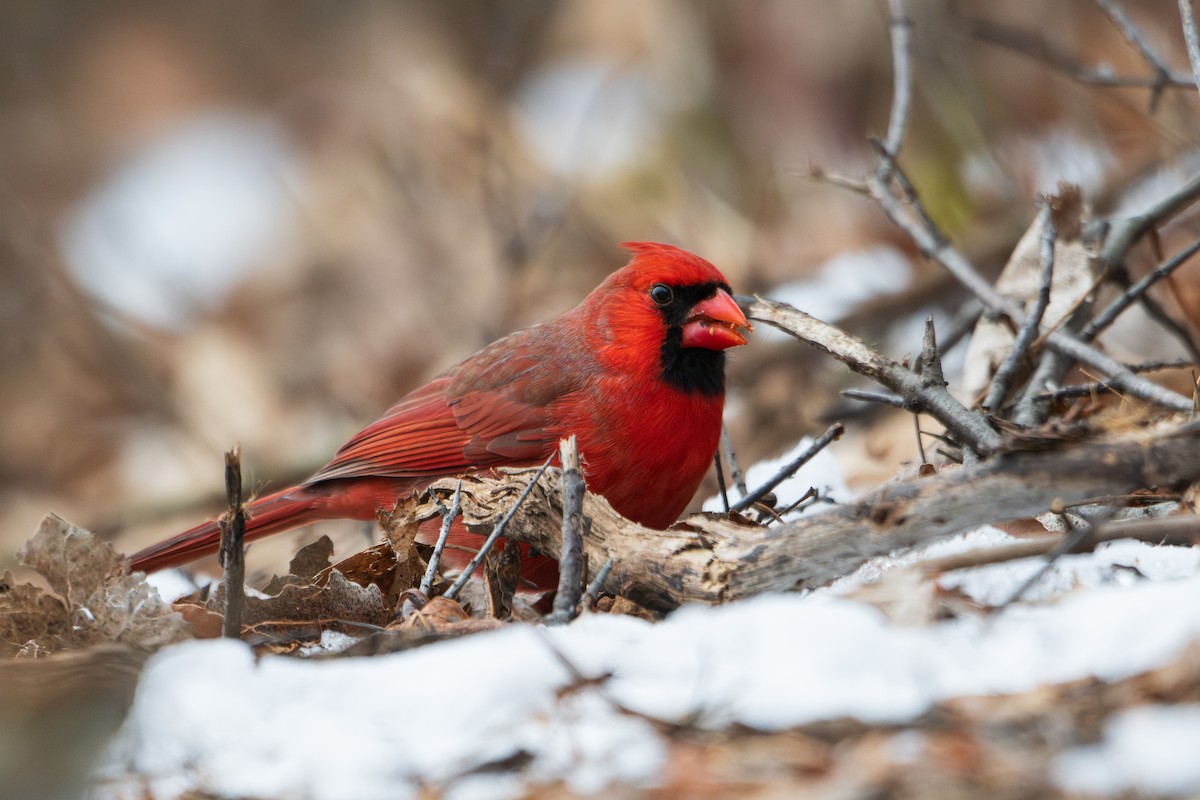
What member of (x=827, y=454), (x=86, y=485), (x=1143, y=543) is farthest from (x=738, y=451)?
(x=86, y=485)

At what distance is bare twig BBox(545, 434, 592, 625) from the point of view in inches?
82.0

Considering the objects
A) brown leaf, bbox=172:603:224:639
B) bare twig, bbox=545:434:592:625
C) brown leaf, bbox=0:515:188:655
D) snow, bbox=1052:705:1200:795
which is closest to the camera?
snow, bbox=1052:705:1200:795

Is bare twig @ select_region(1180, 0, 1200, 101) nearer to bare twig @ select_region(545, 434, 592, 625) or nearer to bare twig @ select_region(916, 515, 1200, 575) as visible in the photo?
bare twig @ select_region(916, 515, 1200, 575)

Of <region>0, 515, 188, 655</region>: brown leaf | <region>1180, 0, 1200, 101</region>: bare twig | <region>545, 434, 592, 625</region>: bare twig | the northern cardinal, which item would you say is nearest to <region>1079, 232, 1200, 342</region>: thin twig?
<region>1180, 0, 1200, 101</region>: bare twig

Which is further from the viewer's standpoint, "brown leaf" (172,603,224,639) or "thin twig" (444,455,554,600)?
"brown leaf" (172,603,224,639)

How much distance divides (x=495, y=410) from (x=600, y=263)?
11.4 ft

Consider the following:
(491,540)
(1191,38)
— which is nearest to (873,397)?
(491,540)

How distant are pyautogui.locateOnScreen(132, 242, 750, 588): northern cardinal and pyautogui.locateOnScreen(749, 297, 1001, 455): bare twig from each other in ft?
1.37

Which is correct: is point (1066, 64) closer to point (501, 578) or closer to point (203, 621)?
point (501, 578)

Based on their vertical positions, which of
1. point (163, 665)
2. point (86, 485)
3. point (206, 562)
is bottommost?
point (163, 665)

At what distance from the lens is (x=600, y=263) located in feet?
22.2

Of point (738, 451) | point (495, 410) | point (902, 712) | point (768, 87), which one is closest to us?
point (902, 712)

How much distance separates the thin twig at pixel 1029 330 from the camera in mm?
2686

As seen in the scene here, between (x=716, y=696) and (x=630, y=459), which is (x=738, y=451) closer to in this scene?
(x=630, y=459)
